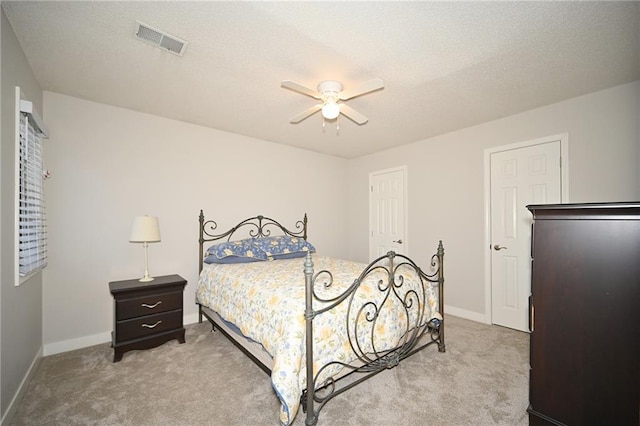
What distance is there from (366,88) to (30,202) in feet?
9.17

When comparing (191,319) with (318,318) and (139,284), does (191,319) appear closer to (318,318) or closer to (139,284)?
(139,284)

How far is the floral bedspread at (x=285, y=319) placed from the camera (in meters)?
1.70

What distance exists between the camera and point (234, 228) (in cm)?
393

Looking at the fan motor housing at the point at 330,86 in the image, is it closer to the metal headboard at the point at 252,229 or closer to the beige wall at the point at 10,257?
the beige wall at the point at 10,257

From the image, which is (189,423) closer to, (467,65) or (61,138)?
(61,138)

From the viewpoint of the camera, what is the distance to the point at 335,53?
2082 millimetres

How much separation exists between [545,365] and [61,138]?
4434 millimetres

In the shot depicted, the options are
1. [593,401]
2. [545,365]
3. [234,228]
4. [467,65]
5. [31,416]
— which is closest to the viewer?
[593,401]

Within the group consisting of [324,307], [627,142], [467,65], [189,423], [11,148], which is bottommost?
[189,423]

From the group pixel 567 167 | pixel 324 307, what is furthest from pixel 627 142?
pixel 324 307

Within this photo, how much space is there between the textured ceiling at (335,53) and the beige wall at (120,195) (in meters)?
0.35

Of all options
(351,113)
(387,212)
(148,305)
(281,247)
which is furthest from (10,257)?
(387,212)

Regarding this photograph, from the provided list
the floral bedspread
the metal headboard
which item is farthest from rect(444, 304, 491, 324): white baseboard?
the metal headboard

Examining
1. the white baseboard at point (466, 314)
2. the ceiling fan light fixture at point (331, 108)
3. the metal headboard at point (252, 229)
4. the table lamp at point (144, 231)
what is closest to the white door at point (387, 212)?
the white baseboard at point (466, 314)
